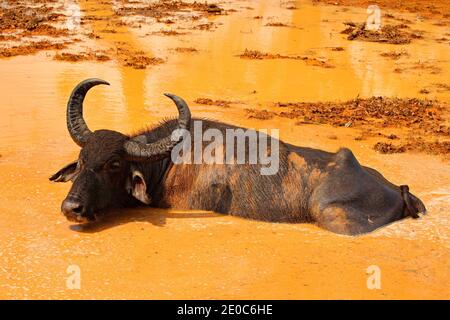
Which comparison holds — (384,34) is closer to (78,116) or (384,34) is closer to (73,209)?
(78,116)

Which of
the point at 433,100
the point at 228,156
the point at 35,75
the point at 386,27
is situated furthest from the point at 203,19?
the point at 228,156

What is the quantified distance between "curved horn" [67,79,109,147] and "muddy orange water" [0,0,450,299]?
662mm

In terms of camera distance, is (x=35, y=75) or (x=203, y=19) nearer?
(x=35, y=75)

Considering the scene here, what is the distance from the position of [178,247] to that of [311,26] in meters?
12.1

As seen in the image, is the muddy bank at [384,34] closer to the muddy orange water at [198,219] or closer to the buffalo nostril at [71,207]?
the muddy orange water at [198,219]

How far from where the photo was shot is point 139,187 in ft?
19.3

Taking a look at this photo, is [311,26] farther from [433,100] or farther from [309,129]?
[309,129]

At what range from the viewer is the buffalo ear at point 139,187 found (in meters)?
5.84

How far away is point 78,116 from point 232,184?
5.07ft

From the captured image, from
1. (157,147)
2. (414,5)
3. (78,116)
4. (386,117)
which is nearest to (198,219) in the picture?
(157,147)

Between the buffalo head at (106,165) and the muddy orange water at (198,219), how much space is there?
21 cm

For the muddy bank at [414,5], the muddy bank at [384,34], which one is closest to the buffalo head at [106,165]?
the muddy bank at [384,34]

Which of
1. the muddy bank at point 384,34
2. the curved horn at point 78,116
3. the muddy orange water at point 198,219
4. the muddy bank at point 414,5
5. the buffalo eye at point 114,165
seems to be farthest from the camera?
the muddy bank at point 414,5

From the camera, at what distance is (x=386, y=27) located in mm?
15930
